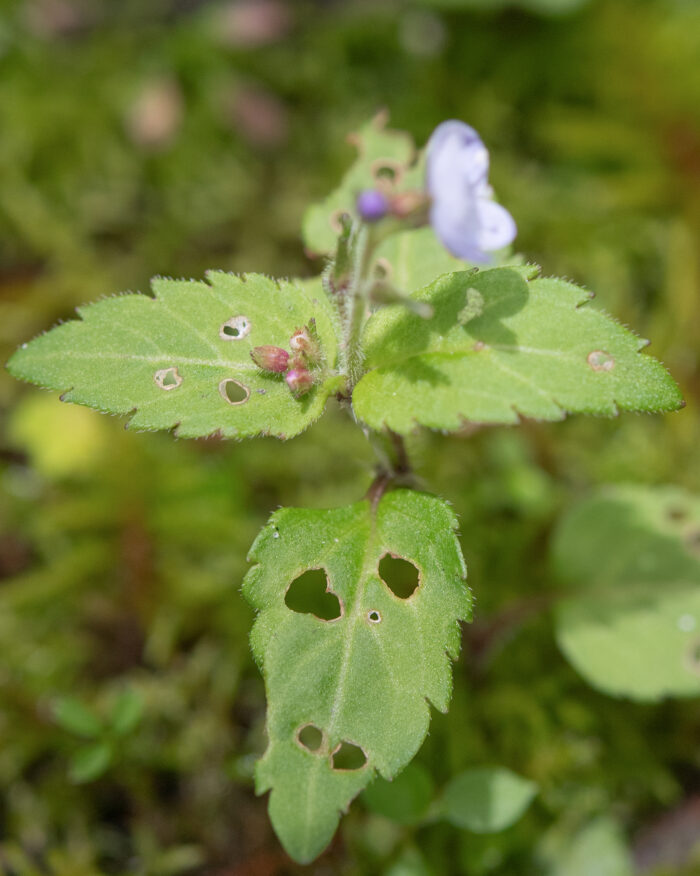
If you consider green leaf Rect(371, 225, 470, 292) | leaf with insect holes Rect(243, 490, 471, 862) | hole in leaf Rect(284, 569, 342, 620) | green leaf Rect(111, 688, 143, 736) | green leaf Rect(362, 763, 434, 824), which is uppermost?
green leaf Rect(371, 225, 470, 292)

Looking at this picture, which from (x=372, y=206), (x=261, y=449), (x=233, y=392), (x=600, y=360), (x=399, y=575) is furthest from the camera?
(x=261, y=449)

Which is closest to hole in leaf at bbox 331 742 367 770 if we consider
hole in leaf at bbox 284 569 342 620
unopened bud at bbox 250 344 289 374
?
hole in leaf at bbox 284 569 342 620

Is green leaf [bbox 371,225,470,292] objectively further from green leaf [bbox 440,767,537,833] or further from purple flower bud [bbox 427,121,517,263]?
green leaf [bbox 440,767,537,833]

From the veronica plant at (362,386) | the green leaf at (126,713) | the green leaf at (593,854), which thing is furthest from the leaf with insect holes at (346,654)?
the green leaf at (593,854)

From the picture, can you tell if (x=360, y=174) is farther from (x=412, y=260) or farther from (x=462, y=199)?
(x=462, y=199)

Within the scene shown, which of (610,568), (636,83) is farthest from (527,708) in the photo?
(636,83)

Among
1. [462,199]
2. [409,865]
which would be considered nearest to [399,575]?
[409,865]
